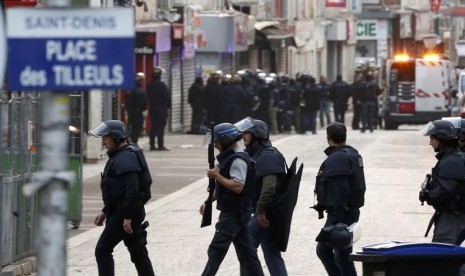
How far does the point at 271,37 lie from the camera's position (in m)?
55.7

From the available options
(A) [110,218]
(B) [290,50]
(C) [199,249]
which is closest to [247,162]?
(A) [110,218]

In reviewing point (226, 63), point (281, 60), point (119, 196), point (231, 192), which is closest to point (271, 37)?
point (226, 63)

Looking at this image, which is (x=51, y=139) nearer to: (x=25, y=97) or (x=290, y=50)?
(x=25, y=97)

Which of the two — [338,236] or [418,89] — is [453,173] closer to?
[338,236]

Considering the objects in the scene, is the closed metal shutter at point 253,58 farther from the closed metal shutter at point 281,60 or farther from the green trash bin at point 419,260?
the green trash bin at point 419,260

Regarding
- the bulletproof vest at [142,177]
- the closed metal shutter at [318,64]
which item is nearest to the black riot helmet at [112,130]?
the bulletproof vest at [142,177]

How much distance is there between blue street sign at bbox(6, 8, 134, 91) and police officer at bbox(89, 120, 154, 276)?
5922 millimetres

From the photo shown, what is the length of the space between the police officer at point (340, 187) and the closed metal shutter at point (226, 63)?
3857 centimetres

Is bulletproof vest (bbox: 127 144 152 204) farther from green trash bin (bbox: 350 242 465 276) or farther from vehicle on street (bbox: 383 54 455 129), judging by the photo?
vehicle on street (bbox: 383 54 455 129)

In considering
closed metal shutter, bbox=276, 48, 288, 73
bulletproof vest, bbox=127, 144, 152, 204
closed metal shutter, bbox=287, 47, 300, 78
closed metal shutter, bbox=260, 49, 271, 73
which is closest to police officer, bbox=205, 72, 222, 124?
closed metal shutter, bbox=260, 49, 271, 73

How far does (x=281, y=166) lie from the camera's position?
12586mm

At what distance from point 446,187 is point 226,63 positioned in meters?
40.3

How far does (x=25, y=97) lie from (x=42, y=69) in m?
9.22

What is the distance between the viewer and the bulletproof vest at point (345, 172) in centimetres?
1194
